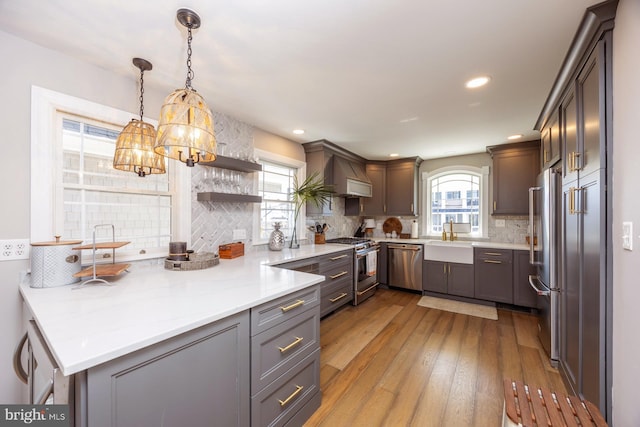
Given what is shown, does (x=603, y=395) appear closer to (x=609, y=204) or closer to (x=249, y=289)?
(x=609, y=204)

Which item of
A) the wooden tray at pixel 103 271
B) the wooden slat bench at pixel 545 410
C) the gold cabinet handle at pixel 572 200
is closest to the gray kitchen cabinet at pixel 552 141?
the gold cabinet handle at pixel 572 200

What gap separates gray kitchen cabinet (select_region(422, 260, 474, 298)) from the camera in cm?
380

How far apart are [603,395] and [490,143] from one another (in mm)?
3255

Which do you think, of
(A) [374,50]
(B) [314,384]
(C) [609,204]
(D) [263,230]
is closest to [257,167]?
(D) [263,230]

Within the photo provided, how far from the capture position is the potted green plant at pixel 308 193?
334 centimetres

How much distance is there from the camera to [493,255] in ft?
11.9

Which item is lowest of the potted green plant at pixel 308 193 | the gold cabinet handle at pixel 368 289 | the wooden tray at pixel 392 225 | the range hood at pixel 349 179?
the gold cabinet handle at pixel 368 289

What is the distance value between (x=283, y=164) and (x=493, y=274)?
3.38 meters

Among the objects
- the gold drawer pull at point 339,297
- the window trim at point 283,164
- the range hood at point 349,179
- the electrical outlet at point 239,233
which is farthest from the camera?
the range hood at point 349,179

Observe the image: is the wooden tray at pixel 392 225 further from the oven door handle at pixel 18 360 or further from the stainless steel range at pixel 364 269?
the oven door handle at pixel 18 360

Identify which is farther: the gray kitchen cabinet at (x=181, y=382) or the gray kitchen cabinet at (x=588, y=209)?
the gray kitchen cabinet at (x=588, y=209)

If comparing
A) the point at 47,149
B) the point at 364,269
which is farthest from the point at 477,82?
the point at 47,149

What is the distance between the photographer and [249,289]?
1.46 metres

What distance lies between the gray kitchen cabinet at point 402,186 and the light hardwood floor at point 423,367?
6.28 ft
